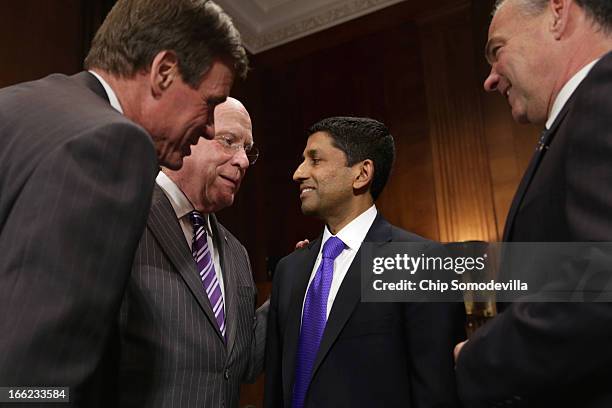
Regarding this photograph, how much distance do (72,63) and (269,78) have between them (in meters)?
2.72

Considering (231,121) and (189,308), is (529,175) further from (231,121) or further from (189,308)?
(231,121)

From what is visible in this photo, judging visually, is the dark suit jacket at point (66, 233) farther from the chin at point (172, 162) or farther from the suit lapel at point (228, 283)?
the suit lapel at point (228, 283)

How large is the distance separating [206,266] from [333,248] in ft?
1.66

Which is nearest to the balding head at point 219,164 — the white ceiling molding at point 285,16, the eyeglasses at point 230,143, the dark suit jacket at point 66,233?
the eyeglasses at point 230,143

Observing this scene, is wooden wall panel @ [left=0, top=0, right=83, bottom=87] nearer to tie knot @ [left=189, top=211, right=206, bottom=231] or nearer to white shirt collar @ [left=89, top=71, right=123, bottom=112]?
tie knot @ [left=189, top=211, right=206, bottom=231]

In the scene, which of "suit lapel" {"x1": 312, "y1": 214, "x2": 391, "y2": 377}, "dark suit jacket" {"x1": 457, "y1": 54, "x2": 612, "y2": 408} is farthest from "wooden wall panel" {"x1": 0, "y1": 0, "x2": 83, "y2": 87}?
"dark suit jacket" {"x1": 457, "y1": 54, "x2": 612, "y2": 408}

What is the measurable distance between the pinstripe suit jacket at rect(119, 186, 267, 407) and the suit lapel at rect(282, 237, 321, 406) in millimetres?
156

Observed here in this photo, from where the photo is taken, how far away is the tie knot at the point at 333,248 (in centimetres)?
195

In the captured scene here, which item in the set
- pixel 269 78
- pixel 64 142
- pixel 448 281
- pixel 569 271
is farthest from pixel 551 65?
pixel 269 78

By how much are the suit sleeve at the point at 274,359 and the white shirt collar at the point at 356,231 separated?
318mm

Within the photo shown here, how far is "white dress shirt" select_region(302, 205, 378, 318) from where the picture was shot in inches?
72.8

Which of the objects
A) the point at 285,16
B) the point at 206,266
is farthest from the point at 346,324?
the point at 285,16

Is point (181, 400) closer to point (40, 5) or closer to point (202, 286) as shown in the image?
point (202, 286)

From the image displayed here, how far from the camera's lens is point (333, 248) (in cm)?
197
